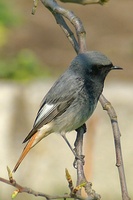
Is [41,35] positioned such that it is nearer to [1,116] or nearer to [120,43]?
[120,43]

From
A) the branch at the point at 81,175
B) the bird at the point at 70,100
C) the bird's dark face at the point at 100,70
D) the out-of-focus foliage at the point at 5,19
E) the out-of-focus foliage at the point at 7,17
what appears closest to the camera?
the branch at the point at 81,175

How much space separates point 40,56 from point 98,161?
12.3 feet

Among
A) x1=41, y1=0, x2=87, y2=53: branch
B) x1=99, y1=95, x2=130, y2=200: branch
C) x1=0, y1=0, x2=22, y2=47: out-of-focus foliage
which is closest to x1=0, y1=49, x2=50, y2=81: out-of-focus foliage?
x1=0, y1=0, x2=22, y2=47: out-of-focus foliage

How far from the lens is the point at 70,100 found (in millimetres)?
6316

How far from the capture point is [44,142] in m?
8.81

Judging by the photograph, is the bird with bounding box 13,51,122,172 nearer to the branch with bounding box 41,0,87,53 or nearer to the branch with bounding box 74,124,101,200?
the branch with bounding box 74,124,101,200

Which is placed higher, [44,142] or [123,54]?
[123,54]

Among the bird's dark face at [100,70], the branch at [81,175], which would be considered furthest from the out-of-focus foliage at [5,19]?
the branch at [81,175]

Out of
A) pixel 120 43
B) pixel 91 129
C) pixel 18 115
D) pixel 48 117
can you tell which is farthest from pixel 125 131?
pixel 120 43

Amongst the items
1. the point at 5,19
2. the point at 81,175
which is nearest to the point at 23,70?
the point at 5,19

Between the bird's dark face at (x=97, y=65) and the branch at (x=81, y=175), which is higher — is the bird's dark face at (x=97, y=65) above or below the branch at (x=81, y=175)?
above

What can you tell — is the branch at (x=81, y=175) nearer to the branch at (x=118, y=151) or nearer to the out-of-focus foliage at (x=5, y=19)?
the branch at (x=118, y=151)

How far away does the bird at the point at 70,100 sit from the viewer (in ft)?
19.8

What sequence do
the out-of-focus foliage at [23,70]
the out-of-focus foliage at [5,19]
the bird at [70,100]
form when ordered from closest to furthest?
the bird at [70,100]
the out-of-focus foliage at [23,70]
the out-of-focus foliage at [5,19]
